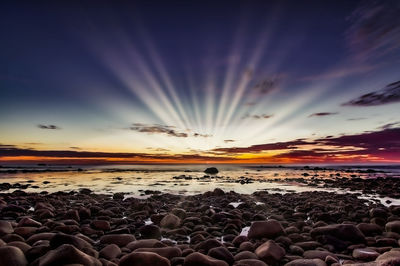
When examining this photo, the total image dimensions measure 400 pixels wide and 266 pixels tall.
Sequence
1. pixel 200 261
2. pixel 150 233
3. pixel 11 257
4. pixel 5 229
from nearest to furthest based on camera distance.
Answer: pixel 11 257
pixel 200 261
pixel 5 229
pixel 150 233

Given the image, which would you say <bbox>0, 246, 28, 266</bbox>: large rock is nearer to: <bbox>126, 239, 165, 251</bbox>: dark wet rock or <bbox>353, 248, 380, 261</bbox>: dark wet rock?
<bbox>126, 239, 165, 251</bbox>: dark wet rock

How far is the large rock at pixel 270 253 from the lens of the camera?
15.8ft

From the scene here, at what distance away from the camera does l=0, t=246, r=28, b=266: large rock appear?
3.88 m

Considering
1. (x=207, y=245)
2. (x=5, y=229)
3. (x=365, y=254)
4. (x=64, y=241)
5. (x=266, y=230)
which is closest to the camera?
(x=64, y=241)

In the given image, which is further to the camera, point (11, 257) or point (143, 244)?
point (143, 244)

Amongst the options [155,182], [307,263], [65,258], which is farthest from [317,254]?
[155,182]

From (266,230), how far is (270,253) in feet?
5.11

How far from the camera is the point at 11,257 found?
157 inches

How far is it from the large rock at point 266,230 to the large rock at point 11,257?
15.5 feet

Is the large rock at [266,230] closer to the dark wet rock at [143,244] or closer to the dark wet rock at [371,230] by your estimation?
the dark wet rock at [371,230]

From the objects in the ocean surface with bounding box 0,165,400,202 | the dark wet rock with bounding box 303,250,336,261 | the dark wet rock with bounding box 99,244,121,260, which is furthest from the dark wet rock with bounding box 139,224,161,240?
the ocean surface with bounding box 0,165,400,202

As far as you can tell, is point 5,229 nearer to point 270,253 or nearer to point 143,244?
point 143,244

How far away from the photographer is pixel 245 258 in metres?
4.83

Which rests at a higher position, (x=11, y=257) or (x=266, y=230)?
(x=11, y=257)
